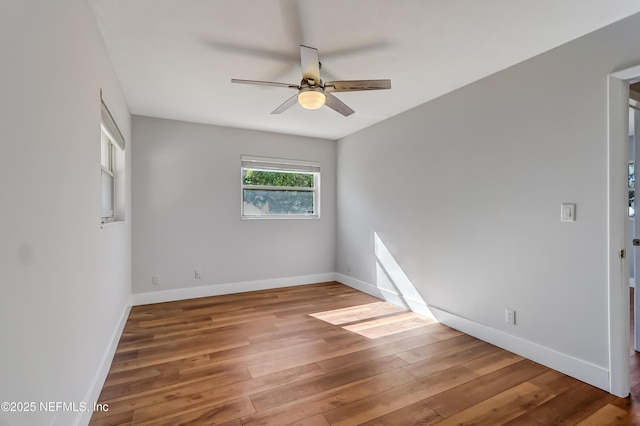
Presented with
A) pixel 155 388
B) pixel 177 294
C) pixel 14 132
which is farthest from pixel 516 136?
pixel 177 294

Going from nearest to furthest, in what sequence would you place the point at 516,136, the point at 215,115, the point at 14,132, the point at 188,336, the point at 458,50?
the point at 14,132 < the point at 458,50 < the point at 516,136 < the point at 188,336 < the point at 215,115

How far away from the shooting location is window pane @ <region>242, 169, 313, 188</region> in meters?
4.53

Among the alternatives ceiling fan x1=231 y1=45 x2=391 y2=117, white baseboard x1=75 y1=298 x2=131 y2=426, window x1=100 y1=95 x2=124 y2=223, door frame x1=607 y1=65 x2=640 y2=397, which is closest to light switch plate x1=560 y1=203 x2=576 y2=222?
door frame x1=607 y1=65 x2=640 y2=397

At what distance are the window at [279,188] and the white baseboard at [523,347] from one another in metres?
2.14

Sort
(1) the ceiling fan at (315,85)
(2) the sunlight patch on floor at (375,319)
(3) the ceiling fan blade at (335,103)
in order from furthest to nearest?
(2) the sunlight patch on floor at (375,319)
(3) the ceiling fan blade at (335,103)
(1) the ceiling fan at (315,85)

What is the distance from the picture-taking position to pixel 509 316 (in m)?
2.56

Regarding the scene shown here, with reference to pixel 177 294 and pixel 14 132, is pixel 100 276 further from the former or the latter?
pixel 177 294

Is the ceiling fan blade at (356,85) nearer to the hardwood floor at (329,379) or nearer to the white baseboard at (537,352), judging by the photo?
the hardwood floor at (329,379)

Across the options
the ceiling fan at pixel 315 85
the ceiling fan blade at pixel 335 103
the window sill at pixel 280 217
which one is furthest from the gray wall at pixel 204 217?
the ceiling fan at pixel 315 85

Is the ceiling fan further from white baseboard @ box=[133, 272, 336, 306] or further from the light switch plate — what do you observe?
white baseboard @ box=[133, 272, 336, 306]

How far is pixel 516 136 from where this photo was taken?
98.2 inches

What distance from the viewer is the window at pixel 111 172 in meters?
2.49

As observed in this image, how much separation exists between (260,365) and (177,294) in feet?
7.26

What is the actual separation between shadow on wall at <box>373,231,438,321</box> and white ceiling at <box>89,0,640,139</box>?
2.03 m
